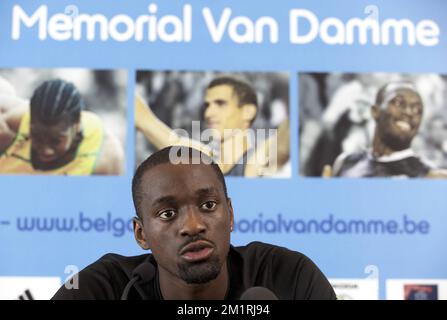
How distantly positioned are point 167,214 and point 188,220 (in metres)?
0.04

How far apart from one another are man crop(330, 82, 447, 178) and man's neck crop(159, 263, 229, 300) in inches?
50.0

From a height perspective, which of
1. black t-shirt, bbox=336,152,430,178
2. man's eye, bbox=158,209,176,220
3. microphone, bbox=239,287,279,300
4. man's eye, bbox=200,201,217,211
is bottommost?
microphone, bbox=239,287,279,300

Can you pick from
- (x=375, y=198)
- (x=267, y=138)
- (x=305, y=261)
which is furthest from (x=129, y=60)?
(x=305, y=261)

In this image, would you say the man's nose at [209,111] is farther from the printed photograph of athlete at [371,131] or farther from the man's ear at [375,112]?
the man's ear at [375,112]

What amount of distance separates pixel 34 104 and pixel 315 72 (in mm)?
1064

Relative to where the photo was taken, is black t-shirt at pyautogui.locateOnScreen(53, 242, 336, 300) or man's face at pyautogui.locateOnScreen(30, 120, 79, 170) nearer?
black t-shirt at pyautogui.locateOnScreen(53, 242, 336, 300)

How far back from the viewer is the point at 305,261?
4.02 ft

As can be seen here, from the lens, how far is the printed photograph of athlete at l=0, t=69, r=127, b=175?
230 cm

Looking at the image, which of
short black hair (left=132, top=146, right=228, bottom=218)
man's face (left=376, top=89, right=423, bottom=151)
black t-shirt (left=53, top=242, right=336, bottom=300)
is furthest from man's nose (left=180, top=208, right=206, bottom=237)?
man's face (left=376, top=89, right=423, bottom=151)

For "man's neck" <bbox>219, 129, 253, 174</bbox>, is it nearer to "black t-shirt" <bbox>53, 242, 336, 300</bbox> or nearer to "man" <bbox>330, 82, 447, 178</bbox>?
"man" <bbox>330, 82, 447, 178</bbox>

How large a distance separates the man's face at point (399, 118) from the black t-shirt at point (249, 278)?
4.03 ft

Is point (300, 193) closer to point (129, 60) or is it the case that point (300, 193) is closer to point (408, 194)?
point (408, 194)

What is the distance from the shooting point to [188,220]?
3.39 ft

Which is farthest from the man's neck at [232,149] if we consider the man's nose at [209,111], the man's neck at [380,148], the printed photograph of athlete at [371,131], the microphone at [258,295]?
the microphone at [258,295]
